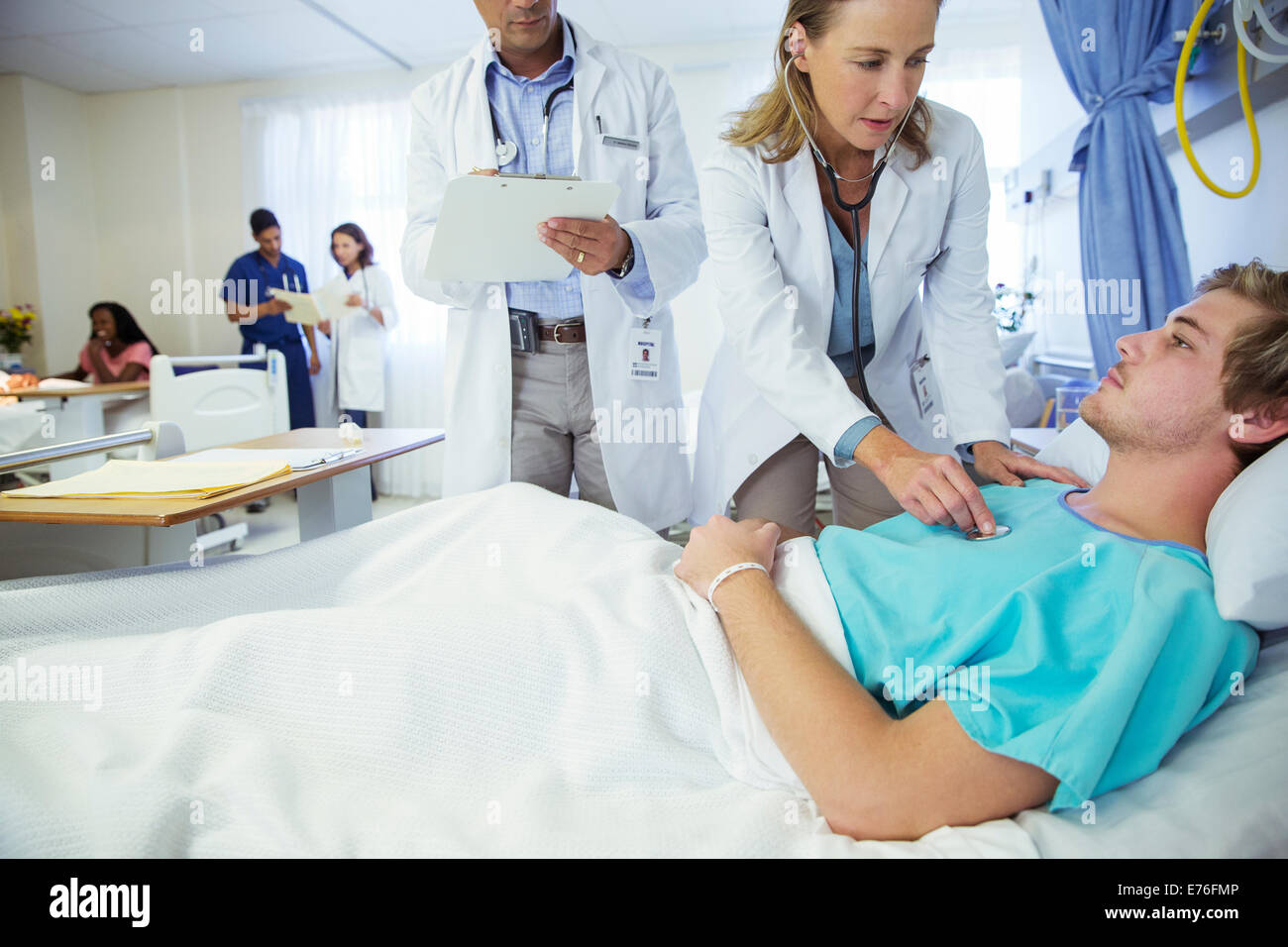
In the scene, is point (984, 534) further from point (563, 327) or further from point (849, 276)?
point (563, 327)

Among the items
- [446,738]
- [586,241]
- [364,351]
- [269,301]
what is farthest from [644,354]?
[269,301]

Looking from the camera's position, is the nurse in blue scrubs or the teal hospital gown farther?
the nurse in blue scrubs

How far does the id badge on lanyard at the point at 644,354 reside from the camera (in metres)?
1.69

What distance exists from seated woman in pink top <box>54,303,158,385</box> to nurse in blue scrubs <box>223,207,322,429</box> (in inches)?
20.8

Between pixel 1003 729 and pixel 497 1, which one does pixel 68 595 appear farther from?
pixel 497 1

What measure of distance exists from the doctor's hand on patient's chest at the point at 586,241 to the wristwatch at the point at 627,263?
36 millimetres

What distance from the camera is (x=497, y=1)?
157cm

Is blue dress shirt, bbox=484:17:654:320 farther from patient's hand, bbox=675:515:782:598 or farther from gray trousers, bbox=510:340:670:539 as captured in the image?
patient's hand, bbox=675:515:782:598

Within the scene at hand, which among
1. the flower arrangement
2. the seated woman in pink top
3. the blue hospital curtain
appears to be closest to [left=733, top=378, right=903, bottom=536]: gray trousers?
the blue hospital curtain

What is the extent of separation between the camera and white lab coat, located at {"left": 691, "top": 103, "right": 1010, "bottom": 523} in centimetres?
123

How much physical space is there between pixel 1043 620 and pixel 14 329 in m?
5.79

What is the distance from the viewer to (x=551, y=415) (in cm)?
174

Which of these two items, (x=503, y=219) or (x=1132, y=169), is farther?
(x=1132, y=169)
